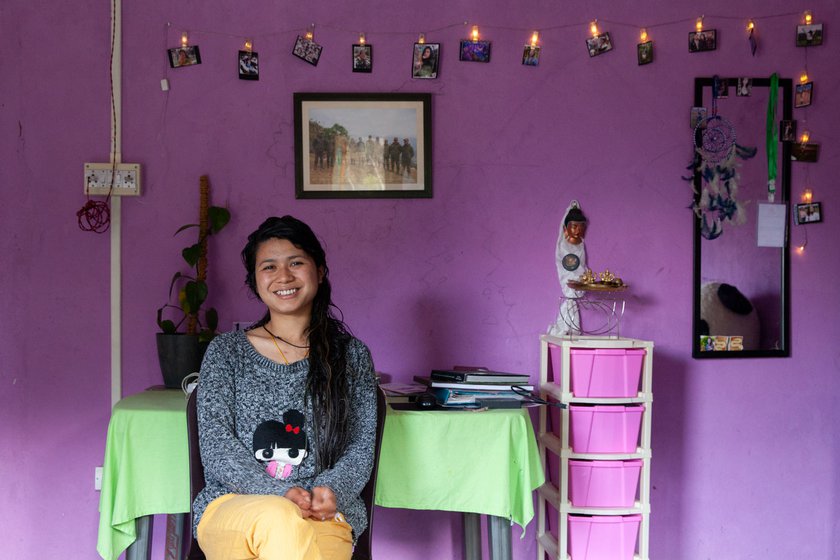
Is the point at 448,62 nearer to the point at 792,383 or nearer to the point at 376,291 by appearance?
the point at 376,291

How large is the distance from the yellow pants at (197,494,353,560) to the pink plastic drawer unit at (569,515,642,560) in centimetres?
109

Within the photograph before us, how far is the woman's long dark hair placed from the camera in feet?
6.22

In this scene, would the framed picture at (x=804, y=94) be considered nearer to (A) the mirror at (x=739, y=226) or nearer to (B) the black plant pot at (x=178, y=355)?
(A) the mirror at (x=739, y=226)

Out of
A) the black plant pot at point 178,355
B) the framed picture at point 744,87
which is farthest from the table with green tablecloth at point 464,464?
the framed picture at point 744,87

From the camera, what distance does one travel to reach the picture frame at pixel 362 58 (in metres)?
2.81

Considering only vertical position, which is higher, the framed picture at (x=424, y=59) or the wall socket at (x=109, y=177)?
the framed picture at (x=424, y=59)

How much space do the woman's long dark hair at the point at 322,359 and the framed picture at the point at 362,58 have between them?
103 cm

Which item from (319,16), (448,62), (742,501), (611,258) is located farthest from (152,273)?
(742,501)

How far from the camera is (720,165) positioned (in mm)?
2906

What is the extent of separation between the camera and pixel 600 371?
8.19 ft

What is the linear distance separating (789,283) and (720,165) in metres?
0.54

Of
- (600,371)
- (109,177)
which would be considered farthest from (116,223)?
(600,371)

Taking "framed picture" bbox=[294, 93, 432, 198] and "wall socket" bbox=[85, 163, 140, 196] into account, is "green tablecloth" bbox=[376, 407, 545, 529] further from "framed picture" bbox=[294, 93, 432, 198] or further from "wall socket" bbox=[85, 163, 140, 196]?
"wall socket" bbox=[85, 163, 140, 196]

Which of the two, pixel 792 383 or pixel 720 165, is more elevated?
pixel 720 165
